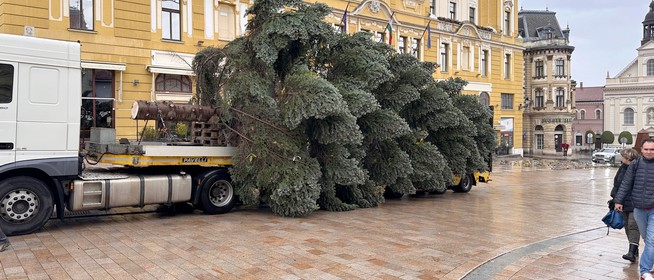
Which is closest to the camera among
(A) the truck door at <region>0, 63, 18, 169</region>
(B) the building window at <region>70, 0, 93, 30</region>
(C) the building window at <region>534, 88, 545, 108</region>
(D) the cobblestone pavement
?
(D) the cobblestone pavement

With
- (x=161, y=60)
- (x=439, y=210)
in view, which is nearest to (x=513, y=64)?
(x=161, y=60)

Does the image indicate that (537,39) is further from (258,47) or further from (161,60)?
(258,47)

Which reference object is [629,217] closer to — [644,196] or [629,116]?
[644,196]

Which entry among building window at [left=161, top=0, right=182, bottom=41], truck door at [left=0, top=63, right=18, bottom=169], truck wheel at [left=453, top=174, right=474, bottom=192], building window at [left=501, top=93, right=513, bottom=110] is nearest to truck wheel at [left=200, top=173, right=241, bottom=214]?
truck door at [left=0, top=63, right=18, bottom=169]

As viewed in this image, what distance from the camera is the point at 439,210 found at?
13203 millimetres

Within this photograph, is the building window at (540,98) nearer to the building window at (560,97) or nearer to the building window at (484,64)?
the building window at (560,97)

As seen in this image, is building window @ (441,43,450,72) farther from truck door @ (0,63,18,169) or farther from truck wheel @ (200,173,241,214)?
truck door @ (0,63,18,169)

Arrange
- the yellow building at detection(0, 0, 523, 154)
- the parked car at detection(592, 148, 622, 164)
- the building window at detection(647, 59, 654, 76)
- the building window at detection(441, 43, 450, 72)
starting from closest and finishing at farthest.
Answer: the yellow building at detection(0, 0, 523, 154) < the building window at detection(441, 43, 450, 72) < the parked car at detection(592, 148, 622, 164) < the building window at detection(647, 59, 654, 76)

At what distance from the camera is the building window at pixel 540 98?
65125 mm

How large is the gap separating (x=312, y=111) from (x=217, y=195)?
9.32 ft

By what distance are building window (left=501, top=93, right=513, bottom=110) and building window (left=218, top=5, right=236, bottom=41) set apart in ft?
94.9

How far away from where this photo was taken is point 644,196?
664 cm

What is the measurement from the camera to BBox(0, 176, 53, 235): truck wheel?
8.64 metres

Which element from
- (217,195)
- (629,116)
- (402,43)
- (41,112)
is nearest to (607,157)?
(402,43)
